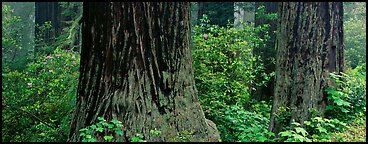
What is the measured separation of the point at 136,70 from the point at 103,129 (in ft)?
2.49

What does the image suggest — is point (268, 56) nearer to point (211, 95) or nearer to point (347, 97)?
point (211, 95)

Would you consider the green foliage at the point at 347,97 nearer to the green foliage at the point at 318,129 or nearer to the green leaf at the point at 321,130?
the green foliage at the point at 318,129

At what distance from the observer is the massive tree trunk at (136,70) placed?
3.86m

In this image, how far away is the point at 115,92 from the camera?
12.7 ft

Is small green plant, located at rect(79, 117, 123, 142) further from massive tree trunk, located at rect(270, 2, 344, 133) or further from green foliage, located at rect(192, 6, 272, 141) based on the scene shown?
green foliage, located at rect(192, 6, 272, 141)

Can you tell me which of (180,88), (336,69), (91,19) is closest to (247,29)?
(336,69)

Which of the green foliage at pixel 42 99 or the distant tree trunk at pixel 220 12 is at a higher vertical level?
the distant tree trunk at pixel 220 12

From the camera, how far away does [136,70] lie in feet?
12.8

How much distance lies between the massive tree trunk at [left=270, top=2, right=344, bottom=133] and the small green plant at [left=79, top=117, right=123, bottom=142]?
200 cm

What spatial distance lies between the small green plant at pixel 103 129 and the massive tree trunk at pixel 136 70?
11cm

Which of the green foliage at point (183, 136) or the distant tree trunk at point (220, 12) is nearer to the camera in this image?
the green foliage at point (183, 136)

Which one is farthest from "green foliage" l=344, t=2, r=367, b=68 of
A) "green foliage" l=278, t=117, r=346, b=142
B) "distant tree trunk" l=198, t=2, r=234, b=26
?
"green foliage" l=278, t=117, r=346, b=142

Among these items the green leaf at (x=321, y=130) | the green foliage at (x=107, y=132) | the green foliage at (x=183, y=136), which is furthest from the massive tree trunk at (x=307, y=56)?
the green foliage at (x=107, y=132)

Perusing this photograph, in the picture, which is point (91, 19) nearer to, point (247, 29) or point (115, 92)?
point (115, 92)
